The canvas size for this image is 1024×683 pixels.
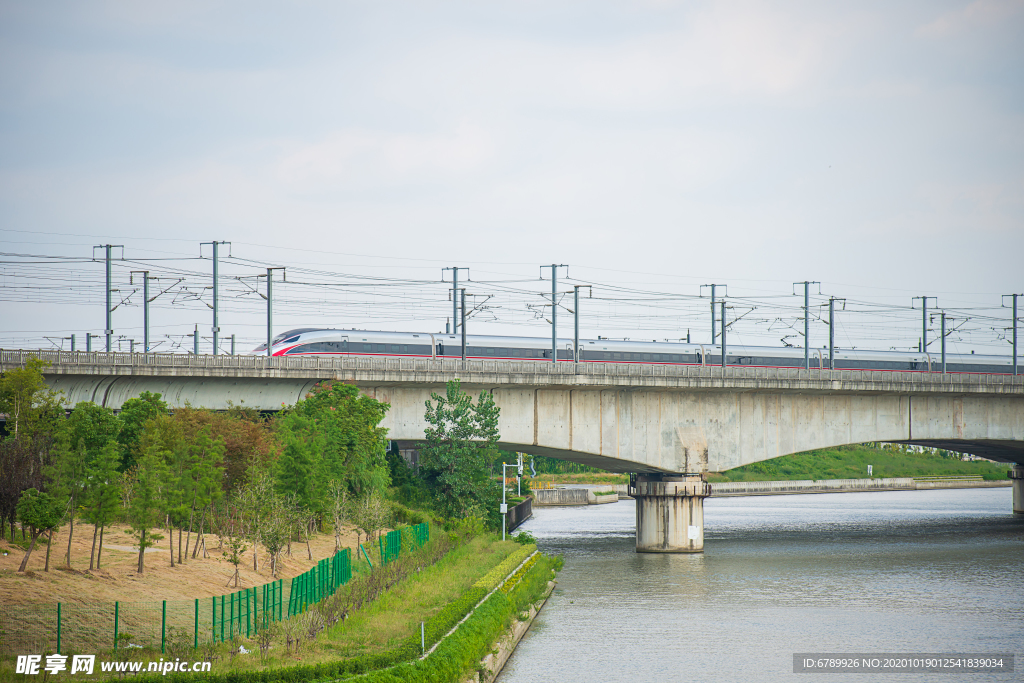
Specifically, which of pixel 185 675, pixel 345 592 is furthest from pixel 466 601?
pixel 185 675

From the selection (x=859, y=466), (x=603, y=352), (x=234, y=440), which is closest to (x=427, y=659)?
(x=234, y=440)

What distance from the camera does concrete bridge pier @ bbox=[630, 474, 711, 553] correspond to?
167 ft

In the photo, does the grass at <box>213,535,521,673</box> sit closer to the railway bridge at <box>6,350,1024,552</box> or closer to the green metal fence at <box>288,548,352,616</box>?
the green metal fence at <box>288,548,352,616</box>

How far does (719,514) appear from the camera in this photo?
82.6 metres

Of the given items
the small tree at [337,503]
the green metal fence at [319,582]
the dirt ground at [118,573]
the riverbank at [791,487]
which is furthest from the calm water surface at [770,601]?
the riverbank at [791,487]

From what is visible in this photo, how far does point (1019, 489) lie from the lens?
7844 centimetres

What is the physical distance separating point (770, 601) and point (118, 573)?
76.5 ft

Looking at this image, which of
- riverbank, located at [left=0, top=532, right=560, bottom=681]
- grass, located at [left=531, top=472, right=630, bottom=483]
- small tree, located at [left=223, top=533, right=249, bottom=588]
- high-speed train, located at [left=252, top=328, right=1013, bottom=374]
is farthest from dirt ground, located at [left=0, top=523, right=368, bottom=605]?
grass, located at [left=531, top=472, right=630, bottom=483]

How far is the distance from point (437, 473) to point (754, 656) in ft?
94.1

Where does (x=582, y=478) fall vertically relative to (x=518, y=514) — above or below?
below

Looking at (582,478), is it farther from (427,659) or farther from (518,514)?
(427,659)

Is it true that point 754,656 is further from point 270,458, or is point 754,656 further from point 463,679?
point 270,458

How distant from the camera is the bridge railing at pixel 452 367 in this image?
4150cm

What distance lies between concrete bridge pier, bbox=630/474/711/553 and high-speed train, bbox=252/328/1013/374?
9.15 metres
